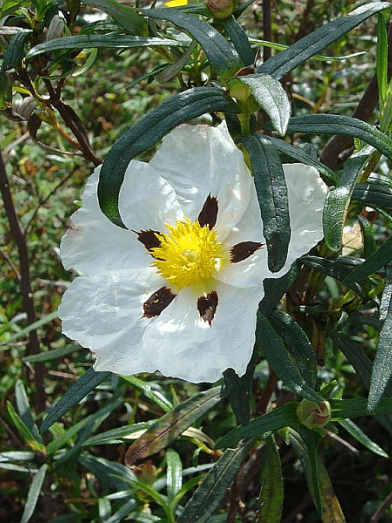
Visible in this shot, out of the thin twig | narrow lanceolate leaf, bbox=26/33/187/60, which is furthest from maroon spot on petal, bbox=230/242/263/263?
the thin twig

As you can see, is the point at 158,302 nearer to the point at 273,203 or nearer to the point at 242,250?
the point at 242,250

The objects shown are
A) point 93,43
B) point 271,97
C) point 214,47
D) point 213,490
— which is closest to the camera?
point 271,97

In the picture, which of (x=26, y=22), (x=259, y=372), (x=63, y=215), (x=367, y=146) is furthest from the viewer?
(x=63, y=215)

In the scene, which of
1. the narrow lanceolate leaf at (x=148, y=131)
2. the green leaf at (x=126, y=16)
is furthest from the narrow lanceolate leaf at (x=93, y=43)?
the narrow lanceolate leaf at (x=148, y=131)

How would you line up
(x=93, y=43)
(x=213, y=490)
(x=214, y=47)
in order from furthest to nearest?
(x=213, y=490)
(x=93, y=43)
(x=214, y=47)

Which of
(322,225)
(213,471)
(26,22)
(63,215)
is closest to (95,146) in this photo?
(63,215)

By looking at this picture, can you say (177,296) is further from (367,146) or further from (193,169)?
(367,146)

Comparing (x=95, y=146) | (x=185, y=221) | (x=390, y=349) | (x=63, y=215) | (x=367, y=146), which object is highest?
(x=367, y=146)

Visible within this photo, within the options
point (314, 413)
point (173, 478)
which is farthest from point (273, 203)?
point (173, 478)
